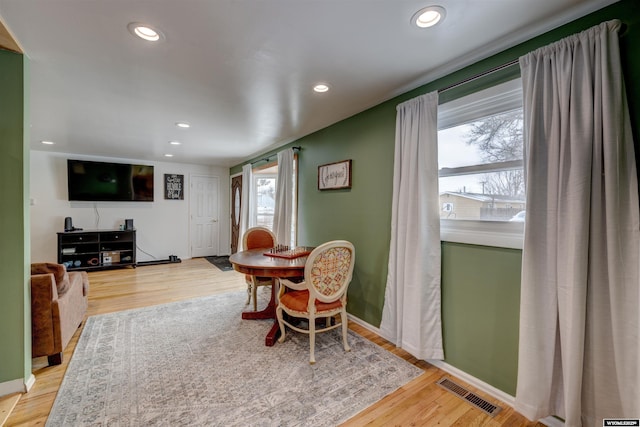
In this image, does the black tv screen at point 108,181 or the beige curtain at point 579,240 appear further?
the black tv screen at point 108,181

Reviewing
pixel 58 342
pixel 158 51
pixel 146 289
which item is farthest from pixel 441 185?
pixel 146 289

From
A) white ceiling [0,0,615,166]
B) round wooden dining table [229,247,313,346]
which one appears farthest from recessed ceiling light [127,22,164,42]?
round wooden dining table [229,247,313,346]

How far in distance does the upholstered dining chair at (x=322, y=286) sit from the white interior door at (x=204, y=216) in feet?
16.1

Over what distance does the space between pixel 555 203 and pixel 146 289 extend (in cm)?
483

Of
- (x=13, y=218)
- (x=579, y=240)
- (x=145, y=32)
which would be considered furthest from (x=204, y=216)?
(x=579, y=240)

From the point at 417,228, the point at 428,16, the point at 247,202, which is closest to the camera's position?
the point at 428,16

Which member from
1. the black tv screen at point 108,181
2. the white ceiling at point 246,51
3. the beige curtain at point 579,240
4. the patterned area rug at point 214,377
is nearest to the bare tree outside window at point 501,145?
the beige curtain at point 579,240

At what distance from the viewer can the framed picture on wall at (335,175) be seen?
307 centimetres

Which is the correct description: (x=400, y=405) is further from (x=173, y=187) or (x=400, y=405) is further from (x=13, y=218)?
(x=173, y=187)

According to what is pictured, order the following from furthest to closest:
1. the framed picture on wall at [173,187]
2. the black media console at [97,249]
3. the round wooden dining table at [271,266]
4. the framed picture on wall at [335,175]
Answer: the framed picture on wall at [173,187] → the black media console at [97,249] → the framed picture on wall at [335,175] → the round wooden dining table at [271,266]

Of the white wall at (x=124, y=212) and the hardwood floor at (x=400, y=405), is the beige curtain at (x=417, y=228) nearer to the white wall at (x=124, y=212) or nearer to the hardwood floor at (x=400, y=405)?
the hardwood floor at (x=400, y=405)

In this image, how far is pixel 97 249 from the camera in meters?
5.13

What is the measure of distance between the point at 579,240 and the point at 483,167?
0.77 metres

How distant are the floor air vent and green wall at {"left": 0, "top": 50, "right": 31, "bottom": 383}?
114 inches
